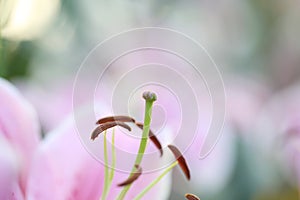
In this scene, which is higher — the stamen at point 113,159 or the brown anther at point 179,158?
the brown anther at point 179,158

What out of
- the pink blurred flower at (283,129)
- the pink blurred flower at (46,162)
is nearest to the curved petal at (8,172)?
the pink blurred flower at (46,162)

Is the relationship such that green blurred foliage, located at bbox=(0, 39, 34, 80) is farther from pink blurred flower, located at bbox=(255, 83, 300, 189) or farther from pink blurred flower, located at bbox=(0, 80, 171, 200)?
pink blurred flower, located at bbox=(255, 83, 300, 189)

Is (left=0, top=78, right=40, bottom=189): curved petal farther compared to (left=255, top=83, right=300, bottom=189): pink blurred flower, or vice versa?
(left=255, top=83, right=300, bottom=189): pink blurred flower

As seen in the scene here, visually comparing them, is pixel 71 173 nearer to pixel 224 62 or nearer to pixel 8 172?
pixel 8 172

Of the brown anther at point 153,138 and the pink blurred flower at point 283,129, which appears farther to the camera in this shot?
the pink blurred flower at point 283,129

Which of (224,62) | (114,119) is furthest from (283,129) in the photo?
(114,119)

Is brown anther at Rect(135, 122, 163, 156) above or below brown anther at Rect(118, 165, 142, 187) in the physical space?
above

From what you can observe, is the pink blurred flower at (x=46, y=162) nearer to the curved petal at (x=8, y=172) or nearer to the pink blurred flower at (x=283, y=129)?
the curved petal at (x=8, y=172)

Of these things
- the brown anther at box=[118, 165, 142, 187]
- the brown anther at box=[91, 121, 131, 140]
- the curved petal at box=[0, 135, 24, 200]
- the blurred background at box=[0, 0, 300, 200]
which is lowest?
the curved petal at box=[0, 135, 24, 200]

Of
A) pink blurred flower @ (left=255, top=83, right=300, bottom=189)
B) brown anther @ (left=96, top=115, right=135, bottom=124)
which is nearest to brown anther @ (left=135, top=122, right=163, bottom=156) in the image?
brown anther @ (left=96, top=115, right=135, bottom=124)

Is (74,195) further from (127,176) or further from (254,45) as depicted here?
(254,45)
